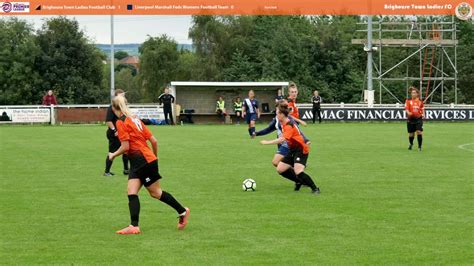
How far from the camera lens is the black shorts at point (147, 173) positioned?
1060 cm

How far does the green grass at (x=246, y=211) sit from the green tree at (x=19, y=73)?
5065 cm

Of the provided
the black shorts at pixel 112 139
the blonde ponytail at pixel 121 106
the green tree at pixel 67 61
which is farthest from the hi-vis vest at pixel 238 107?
the blonde ponytail at pixel 121 106

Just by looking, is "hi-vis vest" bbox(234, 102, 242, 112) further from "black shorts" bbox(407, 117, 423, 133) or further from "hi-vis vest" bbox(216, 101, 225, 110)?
"black shorts" bbox(407, 117, 423, 133)

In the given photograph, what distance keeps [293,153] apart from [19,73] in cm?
6099

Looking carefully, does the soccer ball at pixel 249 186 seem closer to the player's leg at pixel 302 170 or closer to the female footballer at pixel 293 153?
the female footballer at pixel 293 153

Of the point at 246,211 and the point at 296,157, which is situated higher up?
the point at 296,157

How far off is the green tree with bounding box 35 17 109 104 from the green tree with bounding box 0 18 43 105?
93cm

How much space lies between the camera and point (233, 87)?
4675 cm

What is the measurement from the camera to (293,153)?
14891mm

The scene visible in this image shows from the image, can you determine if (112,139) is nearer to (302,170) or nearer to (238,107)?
(302,170)

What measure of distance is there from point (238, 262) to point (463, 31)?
2724 inches

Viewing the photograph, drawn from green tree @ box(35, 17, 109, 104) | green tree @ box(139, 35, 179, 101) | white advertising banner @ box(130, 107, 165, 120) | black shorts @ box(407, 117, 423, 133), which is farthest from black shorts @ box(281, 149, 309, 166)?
green tree @ box(139, 35, 179, 101)

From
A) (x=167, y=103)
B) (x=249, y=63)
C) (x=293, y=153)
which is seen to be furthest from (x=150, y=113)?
(x=249, y=63)

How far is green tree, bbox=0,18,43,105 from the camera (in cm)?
7250
